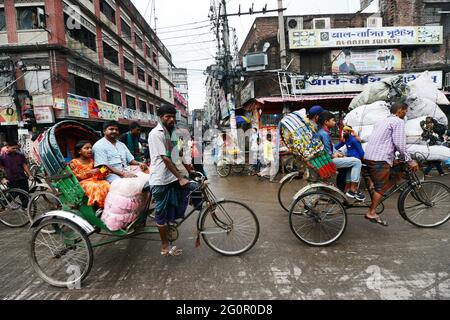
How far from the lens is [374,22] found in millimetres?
15078

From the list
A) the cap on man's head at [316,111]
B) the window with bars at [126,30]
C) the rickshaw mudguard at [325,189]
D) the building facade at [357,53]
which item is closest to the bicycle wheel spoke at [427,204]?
the rickshaw mudguard at [325,189]

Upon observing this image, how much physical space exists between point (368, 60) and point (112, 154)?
616 inches

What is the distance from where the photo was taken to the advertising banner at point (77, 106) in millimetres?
15648

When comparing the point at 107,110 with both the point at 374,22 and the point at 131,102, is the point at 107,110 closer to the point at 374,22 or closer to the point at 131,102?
the point at 131,102

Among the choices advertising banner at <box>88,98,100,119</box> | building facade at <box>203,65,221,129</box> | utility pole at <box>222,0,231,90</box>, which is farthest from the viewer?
advertising banner at <box>88,98,100,119</box>

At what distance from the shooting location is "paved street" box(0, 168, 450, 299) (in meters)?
2.55

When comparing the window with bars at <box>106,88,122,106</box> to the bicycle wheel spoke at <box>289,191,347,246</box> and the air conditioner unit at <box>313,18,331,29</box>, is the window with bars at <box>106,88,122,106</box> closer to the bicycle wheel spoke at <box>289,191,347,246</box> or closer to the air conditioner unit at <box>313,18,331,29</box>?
the air conditioner unit at <box>313,18,331,29</box>

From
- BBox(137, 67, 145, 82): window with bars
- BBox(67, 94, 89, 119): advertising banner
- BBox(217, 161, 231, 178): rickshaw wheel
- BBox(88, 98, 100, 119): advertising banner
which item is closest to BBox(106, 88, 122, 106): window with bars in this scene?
BBox(88, 98, 100, 119): advertising banner

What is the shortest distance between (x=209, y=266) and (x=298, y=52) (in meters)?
14.8

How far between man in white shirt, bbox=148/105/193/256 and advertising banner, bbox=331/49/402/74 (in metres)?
14.4

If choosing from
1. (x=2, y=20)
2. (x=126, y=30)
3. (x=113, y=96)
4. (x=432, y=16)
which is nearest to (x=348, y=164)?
(x=432, y=16)

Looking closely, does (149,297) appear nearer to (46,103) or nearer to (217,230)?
(217,230)

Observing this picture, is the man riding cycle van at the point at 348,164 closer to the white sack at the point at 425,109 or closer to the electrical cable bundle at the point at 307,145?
the electrical cable bundle at the point at 307,145
